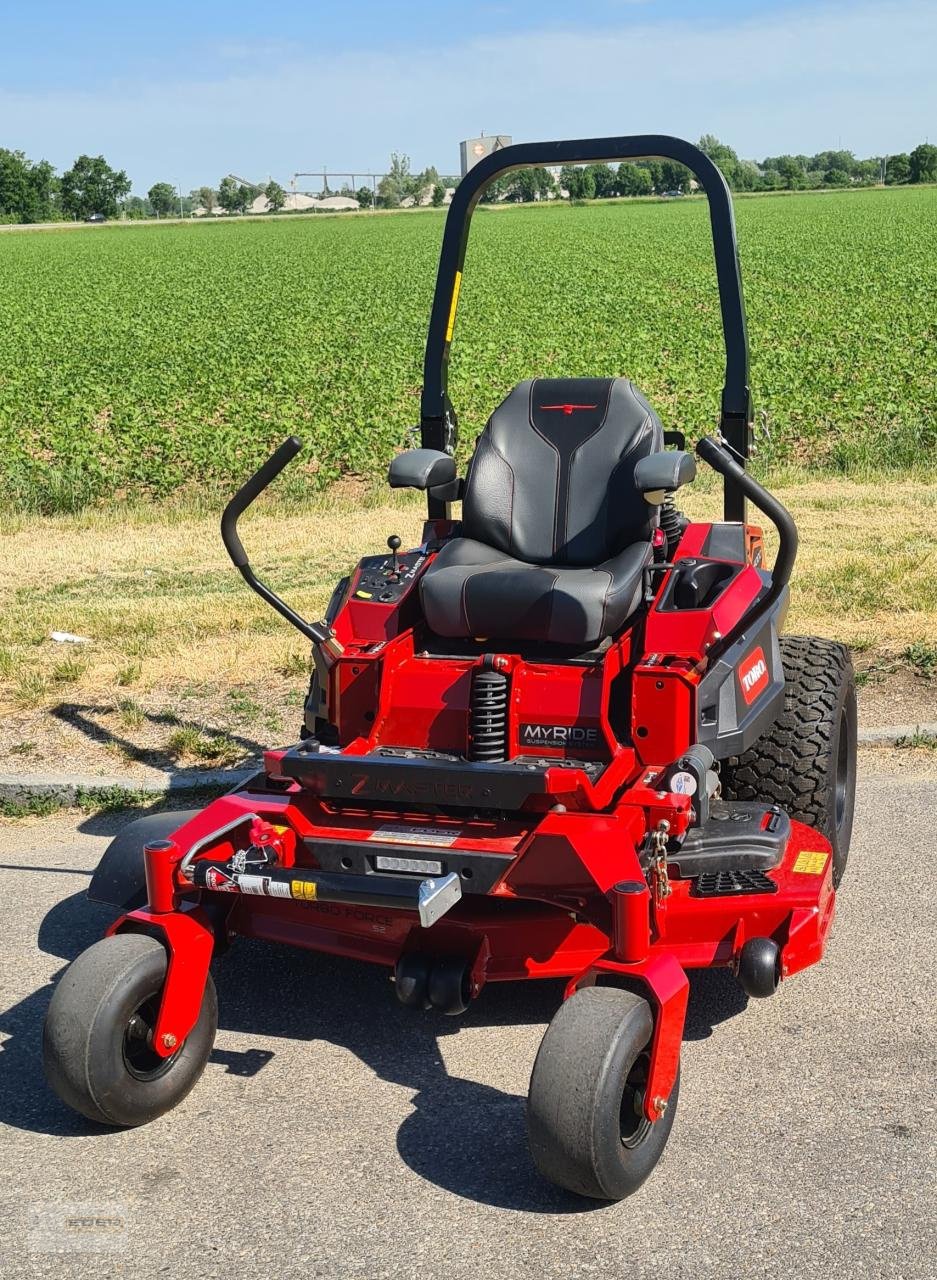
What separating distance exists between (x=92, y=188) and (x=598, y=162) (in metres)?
123

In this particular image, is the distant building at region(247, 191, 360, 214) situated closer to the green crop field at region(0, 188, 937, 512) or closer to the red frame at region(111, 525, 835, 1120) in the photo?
the green crop field at region(0, 188, 937, 512)

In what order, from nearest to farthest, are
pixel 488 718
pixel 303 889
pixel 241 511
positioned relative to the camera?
pixel 303 889 < pixel 488 718 < pixel 241 511

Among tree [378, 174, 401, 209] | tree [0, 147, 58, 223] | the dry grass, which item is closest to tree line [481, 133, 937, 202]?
tree [378, 174, 401, 209]

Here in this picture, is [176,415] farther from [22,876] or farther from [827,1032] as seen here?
[827,1032]

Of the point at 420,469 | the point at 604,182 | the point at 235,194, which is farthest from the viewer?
the point at 235,194

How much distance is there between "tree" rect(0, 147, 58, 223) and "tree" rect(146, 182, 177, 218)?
117 ft

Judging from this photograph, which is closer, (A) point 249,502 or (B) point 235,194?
(A) point 249,502

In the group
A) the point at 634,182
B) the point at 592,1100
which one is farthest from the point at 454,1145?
the point at 634,182

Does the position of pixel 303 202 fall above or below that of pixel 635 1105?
above

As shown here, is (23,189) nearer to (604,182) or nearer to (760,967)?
(604,182)

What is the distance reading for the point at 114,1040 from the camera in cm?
359

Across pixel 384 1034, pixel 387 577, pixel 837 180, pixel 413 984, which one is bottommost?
pixel 384 1034

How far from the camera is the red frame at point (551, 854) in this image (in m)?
3.79

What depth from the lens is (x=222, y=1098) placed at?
3.92m
